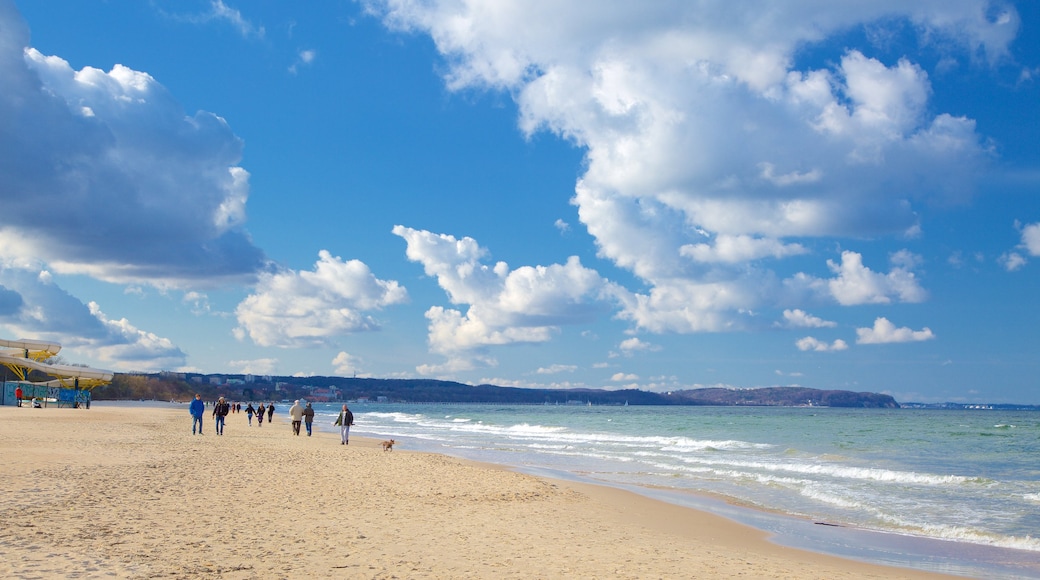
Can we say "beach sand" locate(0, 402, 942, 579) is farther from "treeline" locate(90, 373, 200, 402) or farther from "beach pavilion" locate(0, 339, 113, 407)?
"treeline" locate(90, 373, 200, 402)

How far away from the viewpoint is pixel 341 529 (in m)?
9.81

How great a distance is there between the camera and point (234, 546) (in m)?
8.30

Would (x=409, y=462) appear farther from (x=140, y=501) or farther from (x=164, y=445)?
(x=140, y=501)

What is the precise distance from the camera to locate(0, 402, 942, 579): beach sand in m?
7.64

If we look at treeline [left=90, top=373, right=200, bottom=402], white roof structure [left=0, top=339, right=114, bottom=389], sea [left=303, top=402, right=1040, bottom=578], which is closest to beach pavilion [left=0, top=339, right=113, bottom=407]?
white roof structure [left=0, top=339, right=114, bottom=389]

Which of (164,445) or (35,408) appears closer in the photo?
(164,445)

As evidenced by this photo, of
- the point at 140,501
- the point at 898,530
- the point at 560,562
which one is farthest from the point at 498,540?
the point at 898,530

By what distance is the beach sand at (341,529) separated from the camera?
7.64 meters

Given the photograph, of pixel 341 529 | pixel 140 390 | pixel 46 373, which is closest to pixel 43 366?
pixel 46 373

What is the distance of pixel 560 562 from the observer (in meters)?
8.63

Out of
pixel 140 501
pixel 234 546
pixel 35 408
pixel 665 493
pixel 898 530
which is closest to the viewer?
pixel 234 546

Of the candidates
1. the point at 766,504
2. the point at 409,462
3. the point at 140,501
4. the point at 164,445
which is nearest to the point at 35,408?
the point at 164,445

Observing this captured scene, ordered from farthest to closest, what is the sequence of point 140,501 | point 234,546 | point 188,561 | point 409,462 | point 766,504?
point 409,462 < point 766,504 < point 140,501 < point 234,546 < point 188,561

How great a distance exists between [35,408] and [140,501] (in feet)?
174
